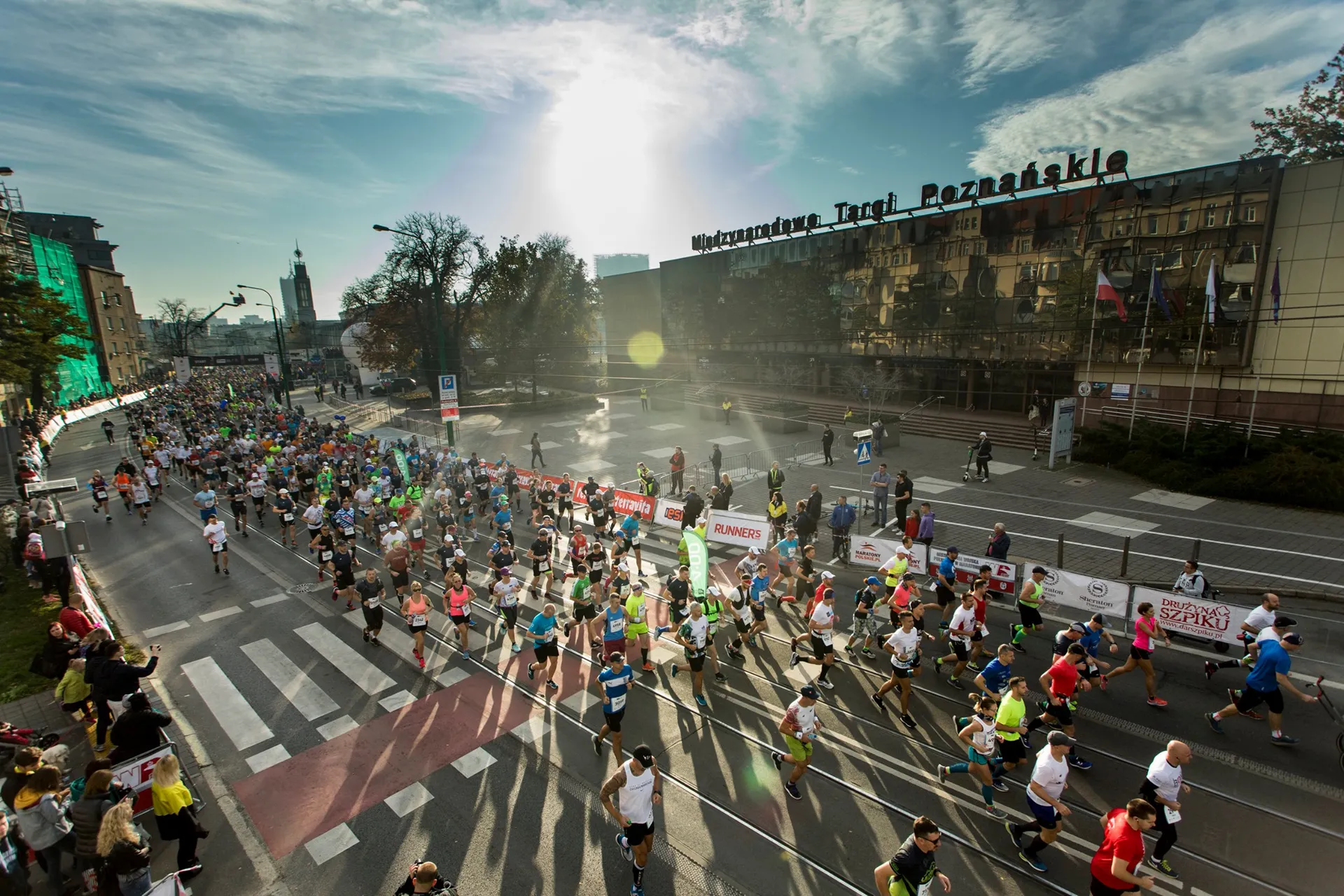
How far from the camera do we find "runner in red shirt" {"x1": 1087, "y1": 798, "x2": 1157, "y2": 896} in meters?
5.28

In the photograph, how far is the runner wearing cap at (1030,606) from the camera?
35.6 ft

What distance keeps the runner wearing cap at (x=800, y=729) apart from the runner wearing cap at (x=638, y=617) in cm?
367

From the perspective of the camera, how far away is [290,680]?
10836mm

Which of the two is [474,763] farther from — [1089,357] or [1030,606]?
[1089,357]

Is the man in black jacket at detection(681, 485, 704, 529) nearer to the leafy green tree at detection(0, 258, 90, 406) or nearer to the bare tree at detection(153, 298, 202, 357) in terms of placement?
the leafy green tree at detection(0, 258, 90, 406)

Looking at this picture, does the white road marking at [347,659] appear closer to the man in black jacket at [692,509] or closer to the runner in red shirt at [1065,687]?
the man in black jacket at [692,509]

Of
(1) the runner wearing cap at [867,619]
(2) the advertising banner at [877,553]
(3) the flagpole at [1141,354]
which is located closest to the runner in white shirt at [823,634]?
(1) the runner wearing cap at [867,619]

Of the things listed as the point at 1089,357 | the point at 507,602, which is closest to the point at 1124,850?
the point at 507,602

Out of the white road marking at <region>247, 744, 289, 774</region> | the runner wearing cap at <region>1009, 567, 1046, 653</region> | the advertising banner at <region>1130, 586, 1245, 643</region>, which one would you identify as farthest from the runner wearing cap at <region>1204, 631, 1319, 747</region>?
the white road marking at <region>247, 744, 289, 774</region>

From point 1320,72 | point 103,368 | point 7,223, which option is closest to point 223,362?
point 103,368

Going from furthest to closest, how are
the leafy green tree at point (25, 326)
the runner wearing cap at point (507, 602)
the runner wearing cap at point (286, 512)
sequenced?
the leafy green tree at point (25, 326), the runner wearing cap at point (286, 512), the runner wearing cap at point (507, 602)

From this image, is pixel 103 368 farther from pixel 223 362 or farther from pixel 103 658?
pixel 103 658

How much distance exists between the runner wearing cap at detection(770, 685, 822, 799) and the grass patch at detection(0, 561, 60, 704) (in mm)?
12817

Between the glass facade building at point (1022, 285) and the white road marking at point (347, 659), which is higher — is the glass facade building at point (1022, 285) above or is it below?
above
